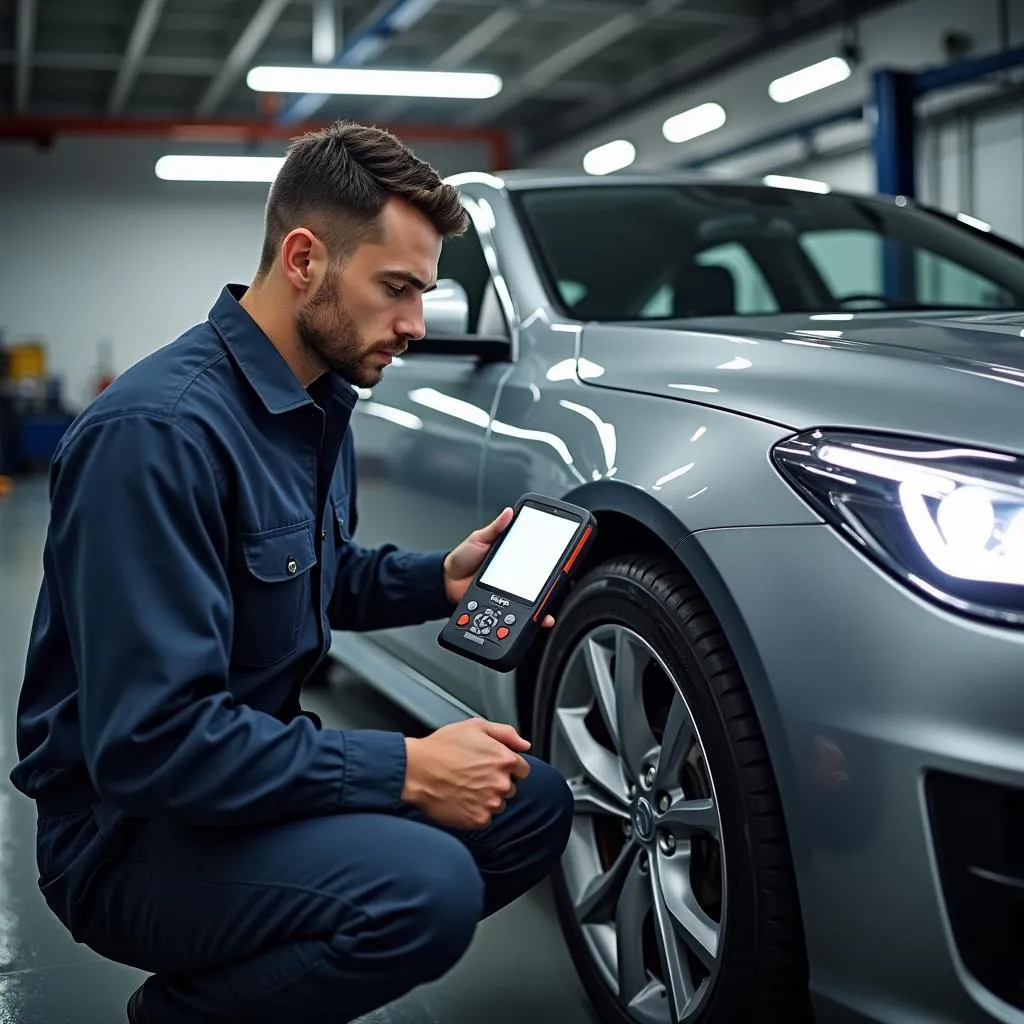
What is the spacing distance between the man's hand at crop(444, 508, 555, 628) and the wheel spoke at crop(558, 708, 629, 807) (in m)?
0.16

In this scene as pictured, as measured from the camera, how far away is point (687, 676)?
1.48 m

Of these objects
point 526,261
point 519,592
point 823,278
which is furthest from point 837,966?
point 823,278

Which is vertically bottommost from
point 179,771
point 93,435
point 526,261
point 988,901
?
point 988,901

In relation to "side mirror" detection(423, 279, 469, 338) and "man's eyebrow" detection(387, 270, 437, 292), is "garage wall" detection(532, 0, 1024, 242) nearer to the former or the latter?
"side mirror" detection(423, 279, 469, 338)

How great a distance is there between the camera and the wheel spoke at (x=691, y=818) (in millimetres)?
1450

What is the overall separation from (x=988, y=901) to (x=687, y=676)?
418mm

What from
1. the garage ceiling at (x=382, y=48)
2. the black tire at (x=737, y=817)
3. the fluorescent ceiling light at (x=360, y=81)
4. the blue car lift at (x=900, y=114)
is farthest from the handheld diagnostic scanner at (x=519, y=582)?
the fluorescent ceiling light at (x=360, y=81)

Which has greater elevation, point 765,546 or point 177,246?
point 177,246

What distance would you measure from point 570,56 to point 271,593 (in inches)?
474

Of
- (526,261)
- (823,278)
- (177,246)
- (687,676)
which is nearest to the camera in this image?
(687,676)

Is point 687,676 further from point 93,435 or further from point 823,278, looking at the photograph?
point 823,278

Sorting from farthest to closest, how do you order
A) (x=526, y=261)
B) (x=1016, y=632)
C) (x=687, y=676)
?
(x=526, y=261), (x=687, y=676), (x=1016, y=632)

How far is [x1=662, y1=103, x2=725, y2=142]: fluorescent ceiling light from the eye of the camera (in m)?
12.1

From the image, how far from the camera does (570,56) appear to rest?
12.5 m
